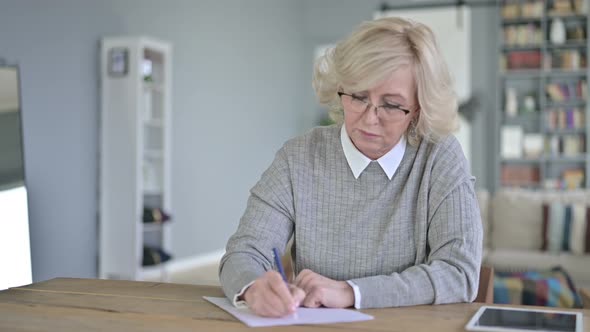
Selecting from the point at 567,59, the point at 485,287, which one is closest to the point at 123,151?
the point at 485,287

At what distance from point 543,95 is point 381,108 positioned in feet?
22.8

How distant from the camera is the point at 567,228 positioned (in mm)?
4188

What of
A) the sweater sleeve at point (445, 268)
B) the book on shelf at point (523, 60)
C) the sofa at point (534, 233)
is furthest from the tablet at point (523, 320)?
the book on shelf at point (523, 60)

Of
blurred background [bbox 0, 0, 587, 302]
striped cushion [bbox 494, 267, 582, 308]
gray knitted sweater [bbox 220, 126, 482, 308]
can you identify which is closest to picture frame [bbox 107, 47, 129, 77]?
blurred background [bbox 0, 0, 587, 302]

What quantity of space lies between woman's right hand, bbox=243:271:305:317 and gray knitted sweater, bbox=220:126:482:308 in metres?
0.13

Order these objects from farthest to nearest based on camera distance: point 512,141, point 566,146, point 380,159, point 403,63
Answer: point 512,141 → point 566,146 → point 380,159 → point 403,63

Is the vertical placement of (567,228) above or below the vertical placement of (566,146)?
below

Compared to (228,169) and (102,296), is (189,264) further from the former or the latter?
(102,296)

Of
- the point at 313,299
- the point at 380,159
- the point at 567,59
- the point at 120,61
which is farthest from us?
the point at 567,59

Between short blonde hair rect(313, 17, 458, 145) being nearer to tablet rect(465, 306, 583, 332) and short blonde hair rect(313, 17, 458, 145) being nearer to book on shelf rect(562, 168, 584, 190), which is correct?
tablet rect(465, 306, 583, 332)

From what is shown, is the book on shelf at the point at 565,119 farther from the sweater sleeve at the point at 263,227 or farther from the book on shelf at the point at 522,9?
the sweater sleeve at the point at 263,227

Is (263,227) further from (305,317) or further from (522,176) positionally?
(522,176)

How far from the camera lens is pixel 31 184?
444cm

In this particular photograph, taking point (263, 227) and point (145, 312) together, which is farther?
point (263, 227)
